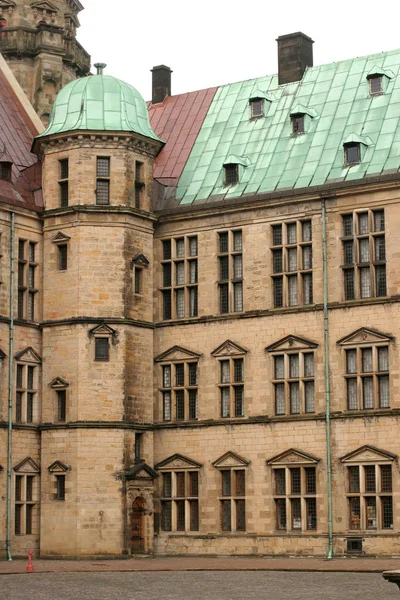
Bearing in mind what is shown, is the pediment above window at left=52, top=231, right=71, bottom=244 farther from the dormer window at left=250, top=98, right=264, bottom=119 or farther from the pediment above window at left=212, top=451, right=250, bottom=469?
the pediment above window at left=212, top=451, right=250, bottom=469

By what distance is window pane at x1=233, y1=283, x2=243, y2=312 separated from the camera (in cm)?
5016

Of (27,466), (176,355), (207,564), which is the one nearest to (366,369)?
(176,355)

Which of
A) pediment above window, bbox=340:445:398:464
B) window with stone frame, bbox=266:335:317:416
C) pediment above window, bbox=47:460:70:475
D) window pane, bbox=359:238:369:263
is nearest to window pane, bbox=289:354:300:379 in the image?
window with stone frame, bbox=266:335:317:416

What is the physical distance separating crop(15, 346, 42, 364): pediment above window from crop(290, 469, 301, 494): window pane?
1035 cm

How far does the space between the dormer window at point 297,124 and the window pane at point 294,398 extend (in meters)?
10.3

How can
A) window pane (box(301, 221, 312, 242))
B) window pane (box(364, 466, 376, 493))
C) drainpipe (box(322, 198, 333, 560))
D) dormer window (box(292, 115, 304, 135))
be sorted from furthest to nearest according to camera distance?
1. dormer window (box(292, 115, 304, 135))
2. window pane (box(301, 221, 312, 242))
3. drainpipe (box(322, 198, 333, 560))
4. window pane (box(364, 466, 376, 493))

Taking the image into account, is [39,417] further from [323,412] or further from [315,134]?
[315,134]

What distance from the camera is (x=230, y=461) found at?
49.0 meters

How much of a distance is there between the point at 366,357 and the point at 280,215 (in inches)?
251

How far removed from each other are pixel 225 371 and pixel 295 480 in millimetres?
5042

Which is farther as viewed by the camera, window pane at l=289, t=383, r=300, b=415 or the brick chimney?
the brick chimney

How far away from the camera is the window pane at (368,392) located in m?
46.9

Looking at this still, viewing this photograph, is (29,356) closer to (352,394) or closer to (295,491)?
(295,491)

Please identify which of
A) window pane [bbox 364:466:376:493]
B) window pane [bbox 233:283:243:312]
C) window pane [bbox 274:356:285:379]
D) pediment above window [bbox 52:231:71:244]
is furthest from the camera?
pediment above window [bbox 52:231:71:244]
